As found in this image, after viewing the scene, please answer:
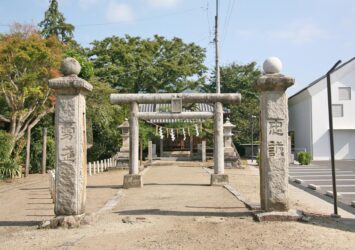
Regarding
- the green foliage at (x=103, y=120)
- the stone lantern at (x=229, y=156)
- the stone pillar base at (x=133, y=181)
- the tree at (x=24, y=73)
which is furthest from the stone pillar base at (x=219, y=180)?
the green foliage at (x=103, y=120)

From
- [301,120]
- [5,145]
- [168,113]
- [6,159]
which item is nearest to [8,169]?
[6,159]

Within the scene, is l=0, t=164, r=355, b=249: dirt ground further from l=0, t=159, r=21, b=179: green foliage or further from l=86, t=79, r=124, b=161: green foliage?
l=86, t=79, r=124, b=161: green foliage

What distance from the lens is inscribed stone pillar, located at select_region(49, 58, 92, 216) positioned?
773 centimetres

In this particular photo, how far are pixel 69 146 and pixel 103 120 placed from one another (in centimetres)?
1867

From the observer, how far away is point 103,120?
2623cm

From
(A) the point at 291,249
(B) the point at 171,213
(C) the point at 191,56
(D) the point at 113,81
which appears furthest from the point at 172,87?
(A) the point at 291,249

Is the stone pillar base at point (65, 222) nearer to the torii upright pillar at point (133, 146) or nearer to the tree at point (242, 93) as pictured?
the torii upright pillar at point (133, 146)

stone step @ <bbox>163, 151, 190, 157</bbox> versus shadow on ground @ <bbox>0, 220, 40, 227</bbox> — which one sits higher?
stone step @ <bbox>163, 151, 190, 157</bbox>

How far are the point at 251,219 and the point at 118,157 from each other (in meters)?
17.5

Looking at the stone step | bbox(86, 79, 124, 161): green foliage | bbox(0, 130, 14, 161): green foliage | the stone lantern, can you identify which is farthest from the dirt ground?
the stone step

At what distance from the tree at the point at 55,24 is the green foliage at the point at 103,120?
992 centimetres

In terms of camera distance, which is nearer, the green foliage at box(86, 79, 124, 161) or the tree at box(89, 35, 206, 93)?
the green foliage at box(86, 79, 124, 161)

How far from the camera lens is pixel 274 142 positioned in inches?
318

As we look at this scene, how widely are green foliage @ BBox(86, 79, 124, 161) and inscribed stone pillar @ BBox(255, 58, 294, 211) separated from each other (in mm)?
18953
